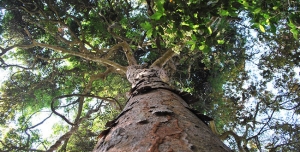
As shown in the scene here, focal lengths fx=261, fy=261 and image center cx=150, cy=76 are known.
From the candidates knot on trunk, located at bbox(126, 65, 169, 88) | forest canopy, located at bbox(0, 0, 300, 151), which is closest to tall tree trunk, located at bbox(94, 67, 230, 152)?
knot on trunk, located at bbox(126, 65, 169, 88)

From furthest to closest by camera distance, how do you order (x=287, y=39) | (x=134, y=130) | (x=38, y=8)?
(x=38, y=8) < (x=287, y=39) < (x=134, y=130)

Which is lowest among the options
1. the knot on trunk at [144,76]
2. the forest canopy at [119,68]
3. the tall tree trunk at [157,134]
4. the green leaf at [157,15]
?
the tall tree trunk at [157,134]

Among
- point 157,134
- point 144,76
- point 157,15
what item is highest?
point 144,76

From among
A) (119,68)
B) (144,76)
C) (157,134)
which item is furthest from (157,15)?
(119,68)

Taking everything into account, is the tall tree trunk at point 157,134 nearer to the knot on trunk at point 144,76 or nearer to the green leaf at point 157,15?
the green leaf at point 157,15

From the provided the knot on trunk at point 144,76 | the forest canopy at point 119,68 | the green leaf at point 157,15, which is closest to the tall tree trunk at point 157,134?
the green leaf at point 157,15

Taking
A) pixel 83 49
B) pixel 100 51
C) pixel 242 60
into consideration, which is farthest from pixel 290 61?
pixel 83 49

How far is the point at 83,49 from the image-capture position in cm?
817

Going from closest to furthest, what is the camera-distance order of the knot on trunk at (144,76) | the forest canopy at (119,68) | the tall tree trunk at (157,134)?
1. the tall tree trunk at (157,134)
2. the knot on trunk at (144,76)
3. the forest canopy at (119,68)

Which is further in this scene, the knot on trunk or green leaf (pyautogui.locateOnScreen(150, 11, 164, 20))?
the knot on trunk

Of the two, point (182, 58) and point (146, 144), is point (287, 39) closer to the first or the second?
point (182, 58)

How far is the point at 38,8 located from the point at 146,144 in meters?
8.47

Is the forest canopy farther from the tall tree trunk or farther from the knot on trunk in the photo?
the tall tree trunk

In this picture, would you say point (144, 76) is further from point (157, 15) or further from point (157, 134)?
point (157, 134)
